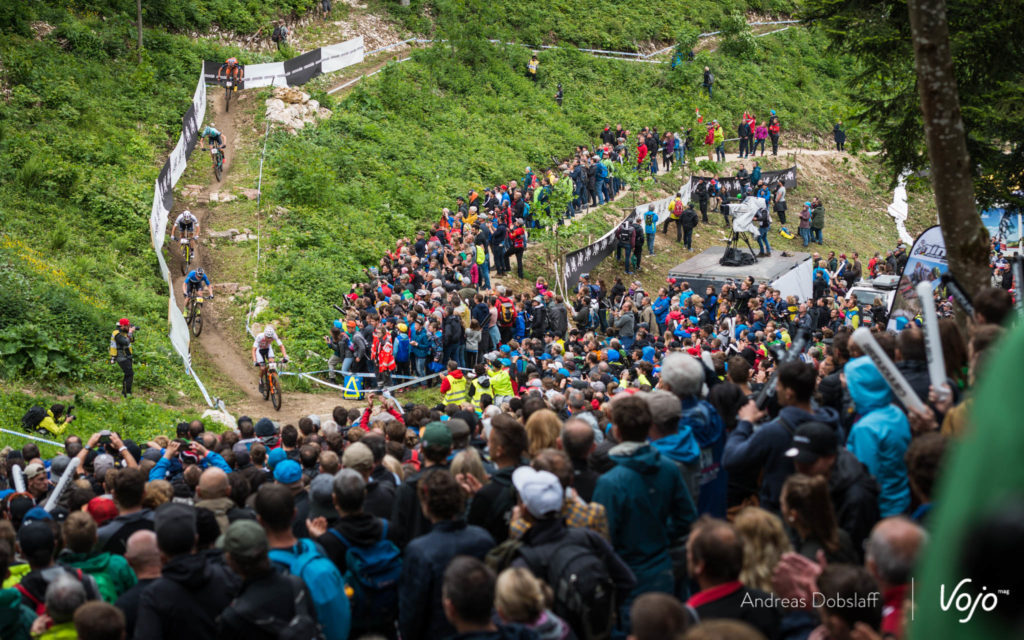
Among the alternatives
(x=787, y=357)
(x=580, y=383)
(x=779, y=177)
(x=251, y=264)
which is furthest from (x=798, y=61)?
(x=787, y=357)

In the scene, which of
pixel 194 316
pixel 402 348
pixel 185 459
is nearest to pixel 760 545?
pixel 185 459

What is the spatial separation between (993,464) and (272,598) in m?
4.48

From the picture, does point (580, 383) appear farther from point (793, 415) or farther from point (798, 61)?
point (798, 61)

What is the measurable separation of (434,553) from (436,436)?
1386mm

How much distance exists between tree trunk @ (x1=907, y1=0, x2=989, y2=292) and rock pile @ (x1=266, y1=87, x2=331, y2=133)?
100ft

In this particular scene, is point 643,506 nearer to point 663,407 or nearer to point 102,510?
point 663,407

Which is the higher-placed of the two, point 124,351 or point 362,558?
point 362,558

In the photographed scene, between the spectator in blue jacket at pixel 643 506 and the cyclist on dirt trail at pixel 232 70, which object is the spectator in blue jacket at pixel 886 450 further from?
the cyclist on dirt trail at pixel 232 70

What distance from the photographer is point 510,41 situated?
47.9m

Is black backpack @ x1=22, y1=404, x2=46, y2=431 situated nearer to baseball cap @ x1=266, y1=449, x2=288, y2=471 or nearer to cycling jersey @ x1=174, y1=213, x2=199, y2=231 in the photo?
baseball cap @ x1=266, y1=449, x2=288, y2=471

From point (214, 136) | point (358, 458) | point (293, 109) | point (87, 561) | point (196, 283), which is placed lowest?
point (196, 283)

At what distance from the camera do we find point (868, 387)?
20.5 feet

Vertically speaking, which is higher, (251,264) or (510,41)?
(510,41)

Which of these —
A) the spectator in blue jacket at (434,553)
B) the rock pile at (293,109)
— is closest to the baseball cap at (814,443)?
the spectator in blue jacket at (434,553)
